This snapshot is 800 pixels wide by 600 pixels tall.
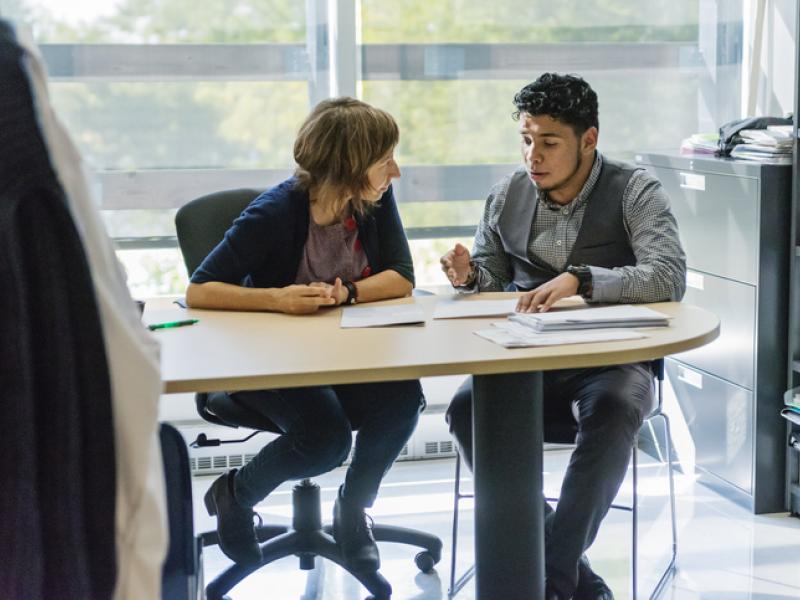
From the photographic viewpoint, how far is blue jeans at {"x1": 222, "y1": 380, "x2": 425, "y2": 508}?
249cm

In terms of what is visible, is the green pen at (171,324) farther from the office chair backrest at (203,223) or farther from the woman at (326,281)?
the office chair backrest at (203,223)

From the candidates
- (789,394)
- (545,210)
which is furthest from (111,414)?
(789,394)

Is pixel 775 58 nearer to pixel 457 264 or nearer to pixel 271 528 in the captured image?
pixel 457 264

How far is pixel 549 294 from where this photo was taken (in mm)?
2400

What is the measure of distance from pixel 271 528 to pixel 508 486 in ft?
3.18

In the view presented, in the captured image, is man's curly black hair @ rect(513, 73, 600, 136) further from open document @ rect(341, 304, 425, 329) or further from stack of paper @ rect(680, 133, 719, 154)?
stack of paper @ rect(680, 133, 719, 154)

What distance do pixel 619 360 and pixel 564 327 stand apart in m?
0.19

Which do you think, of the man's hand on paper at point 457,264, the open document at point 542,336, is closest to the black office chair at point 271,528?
the man's hand on paper at point 457,264

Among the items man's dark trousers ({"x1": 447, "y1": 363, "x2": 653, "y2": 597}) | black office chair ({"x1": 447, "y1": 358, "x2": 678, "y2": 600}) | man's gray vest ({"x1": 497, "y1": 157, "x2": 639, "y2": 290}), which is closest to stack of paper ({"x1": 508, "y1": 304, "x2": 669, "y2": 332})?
man's dark trousers ({"x1": 447, "y1": 363, "x2": 653, "y2": 597})

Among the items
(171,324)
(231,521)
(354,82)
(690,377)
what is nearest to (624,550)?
(690,377)

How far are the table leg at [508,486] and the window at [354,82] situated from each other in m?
1.79

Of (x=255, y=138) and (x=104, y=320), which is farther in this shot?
(x=255, y=138)

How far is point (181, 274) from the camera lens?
12.3ft

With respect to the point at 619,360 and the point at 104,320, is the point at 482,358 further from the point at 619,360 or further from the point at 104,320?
the point at 104,320
